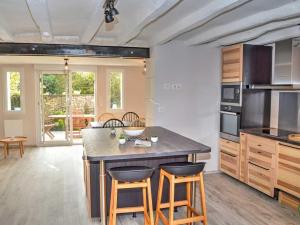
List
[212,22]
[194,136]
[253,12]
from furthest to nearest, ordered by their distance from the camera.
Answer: [194,136] → [212,22] → [253,12]

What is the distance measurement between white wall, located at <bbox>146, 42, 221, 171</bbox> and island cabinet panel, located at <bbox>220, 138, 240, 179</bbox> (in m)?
0.22

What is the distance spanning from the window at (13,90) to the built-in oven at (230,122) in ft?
18.5

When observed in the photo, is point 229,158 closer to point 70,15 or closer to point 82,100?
point 70,15

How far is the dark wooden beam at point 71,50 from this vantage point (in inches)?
192

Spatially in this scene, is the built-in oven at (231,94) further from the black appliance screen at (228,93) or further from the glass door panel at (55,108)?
the glass door panel at (55,108)

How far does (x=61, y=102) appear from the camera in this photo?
8266mm

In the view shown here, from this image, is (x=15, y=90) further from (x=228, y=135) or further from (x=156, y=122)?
(x=228, y=135)

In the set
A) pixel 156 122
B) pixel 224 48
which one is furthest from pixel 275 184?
pixel 224 48

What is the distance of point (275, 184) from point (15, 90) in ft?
22.8

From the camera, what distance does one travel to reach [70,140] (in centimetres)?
829

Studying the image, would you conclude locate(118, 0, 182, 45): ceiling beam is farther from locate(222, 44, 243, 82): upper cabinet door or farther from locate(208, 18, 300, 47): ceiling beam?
locate(222, 44, 243, 82): upper cabinet door

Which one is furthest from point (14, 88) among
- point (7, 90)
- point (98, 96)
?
point (98, 96)

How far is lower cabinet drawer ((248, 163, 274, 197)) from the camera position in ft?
13.2

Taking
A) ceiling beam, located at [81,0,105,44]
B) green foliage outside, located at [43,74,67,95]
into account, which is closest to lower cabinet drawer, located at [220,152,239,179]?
Result: ceiling beam, located at [81,0,105,44]
